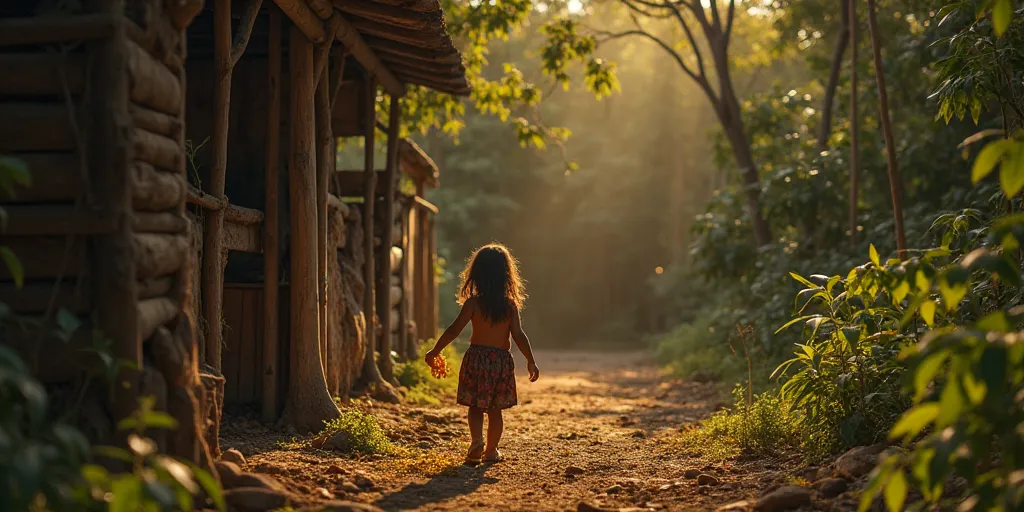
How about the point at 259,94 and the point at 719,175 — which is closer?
the point at 259,94

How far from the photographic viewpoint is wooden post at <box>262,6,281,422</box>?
758 centimetres

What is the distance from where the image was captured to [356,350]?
9133 millimetres

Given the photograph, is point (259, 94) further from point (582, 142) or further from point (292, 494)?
point (582, 142)

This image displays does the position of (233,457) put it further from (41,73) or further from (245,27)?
(245,27)

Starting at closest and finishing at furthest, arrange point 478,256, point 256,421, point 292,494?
1. point 292,494
2. point 478,256
3. point 256,421

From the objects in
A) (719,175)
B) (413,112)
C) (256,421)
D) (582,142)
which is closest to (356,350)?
Answer: (256,421)

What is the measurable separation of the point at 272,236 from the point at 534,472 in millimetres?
Answer: 2933

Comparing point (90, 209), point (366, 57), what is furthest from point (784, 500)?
point (366, 57)

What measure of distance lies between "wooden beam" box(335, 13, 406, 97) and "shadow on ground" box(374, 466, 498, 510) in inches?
151

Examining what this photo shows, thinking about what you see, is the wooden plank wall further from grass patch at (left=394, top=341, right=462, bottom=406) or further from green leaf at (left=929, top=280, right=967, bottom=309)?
green leaf at (left=929, top=280, right=967, bottom=309)

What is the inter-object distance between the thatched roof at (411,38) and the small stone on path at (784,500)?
4.30 metres

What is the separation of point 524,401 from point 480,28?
4.78 m

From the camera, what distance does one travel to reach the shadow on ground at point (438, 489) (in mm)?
4988

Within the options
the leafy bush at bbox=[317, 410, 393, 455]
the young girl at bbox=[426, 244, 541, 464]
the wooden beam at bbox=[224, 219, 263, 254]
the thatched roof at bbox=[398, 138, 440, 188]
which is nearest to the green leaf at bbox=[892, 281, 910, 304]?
the young girl at bbox=[426, 244, 541, 464]
